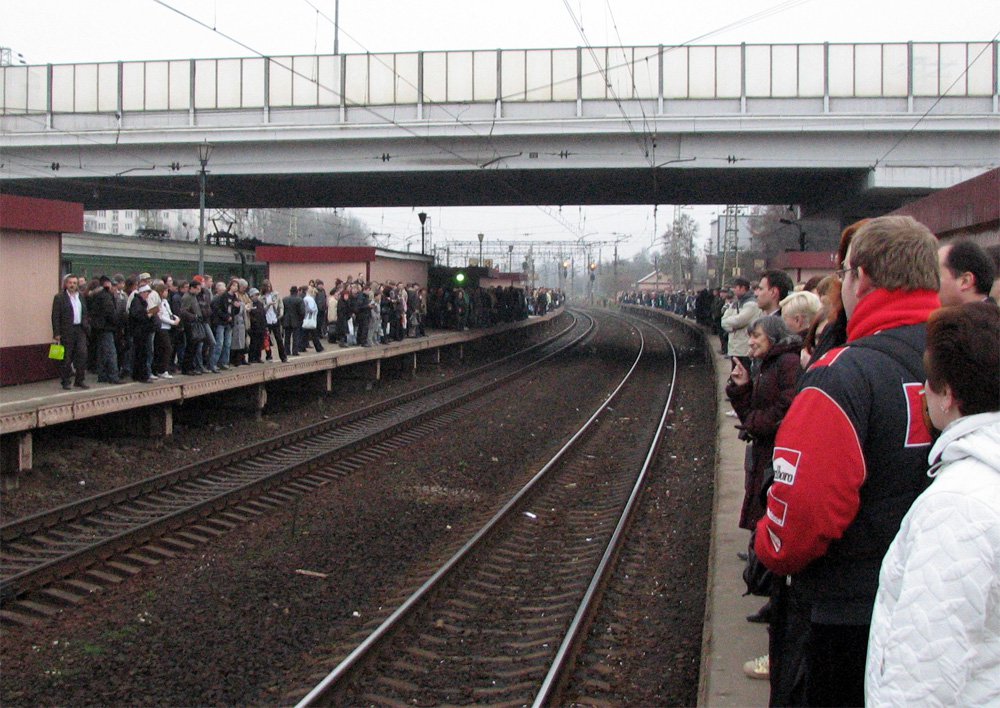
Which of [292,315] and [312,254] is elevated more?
[312,254]

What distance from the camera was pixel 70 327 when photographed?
12062mm

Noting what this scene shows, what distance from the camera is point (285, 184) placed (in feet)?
97.2

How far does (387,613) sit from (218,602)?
4.01 ft

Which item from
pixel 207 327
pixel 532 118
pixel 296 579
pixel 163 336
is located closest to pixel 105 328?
pixel 163 336

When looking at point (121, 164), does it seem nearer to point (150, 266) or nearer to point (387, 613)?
point (150, 266)

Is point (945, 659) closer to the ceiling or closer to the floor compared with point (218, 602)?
closer to the ceiling

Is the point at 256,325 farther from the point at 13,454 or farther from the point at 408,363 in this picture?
the point at 408,363

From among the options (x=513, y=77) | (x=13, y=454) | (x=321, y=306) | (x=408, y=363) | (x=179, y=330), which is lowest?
(x=13, y=454)

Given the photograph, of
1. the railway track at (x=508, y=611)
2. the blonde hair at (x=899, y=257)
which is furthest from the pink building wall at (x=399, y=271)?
the blonde hair at (x=899, y=257)

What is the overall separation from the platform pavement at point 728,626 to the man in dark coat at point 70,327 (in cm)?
838

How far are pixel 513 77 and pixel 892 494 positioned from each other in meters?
24.7

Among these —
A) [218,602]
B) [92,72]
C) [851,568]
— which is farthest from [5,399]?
[92,72]

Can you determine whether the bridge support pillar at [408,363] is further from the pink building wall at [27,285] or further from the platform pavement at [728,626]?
the platform pavement at [728,626]

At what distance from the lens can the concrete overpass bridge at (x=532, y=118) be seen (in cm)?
2433
